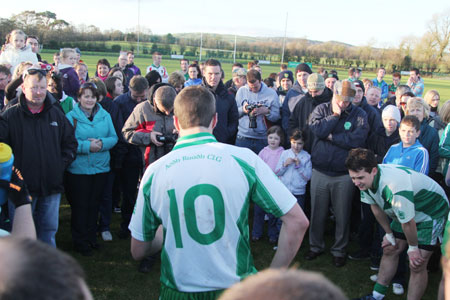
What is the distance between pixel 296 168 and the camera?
532cm

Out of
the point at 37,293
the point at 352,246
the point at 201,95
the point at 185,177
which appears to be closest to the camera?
the point at 37,293

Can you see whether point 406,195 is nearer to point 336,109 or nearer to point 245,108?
point 336,109

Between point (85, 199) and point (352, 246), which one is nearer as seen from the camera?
point (85, 199)

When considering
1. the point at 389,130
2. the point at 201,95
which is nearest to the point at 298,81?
the point at 389,130

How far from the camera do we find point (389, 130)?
4961mm

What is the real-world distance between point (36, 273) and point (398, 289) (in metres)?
4.33

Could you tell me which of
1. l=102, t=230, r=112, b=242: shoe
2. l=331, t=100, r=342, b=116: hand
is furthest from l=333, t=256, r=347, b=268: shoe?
l=102, t=230, r=112, b=242: shoe

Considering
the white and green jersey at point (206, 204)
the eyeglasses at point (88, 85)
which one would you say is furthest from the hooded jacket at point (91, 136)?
the white and green jersey at point (206, 204)

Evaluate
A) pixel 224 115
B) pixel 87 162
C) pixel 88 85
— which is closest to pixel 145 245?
pixel 87 162

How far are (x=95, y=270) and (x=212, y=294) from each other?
289 centimetres

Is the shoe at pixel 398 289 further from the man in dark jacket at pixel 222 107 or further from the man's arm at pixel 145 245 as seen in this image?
the man's arm at pixel 145 245

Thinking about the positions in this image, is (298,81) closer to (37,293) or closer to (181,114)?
(181,114)

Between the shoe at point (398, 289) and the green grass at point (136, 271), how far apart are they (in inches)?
2.2

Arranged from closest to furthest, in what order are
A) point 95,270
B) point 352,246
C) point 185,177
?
point 185,177
point 95,270
point 352,246
